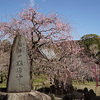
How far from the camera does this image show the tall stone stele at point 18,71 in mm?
5500

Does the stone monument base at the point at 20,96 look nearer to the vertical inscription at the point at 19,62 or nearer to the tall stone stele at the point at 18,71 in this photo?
the tall stone stele at the point at 18,71

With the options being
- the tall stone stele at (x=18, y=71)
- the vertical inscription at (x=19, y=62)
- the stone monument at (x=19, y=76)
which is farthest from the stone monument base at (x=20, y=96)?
the vertical inscription at (x=19, y=62)

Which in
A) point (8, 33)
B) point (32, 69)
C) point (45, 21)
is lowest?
point (32, 69)

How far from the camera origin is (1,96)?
5344 mm

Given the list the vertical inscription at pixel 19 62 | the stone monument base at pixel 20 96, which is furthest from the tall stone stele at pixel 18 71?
the stone monument base at pixel 20 96

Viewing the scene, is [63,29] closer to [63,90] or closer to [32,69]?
[32,69]

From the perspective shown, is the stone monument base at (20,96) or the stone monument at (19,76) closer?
the stone monument base at (20,96)

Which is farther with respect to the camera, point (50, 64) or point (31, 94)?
point (50, 64)

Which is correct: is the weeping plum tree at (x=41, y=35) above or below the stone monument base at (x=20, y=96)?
above

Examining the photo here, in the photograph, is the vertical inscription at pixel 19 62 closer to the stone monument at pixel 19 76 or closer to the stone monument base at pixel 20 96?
the stone monument at pixel 19 76

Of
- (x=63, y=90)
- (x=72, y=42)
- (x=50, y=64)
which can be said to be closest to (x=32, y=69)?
(x=50, y=64)

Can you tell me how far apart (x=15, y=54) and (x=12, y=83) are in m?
1.16

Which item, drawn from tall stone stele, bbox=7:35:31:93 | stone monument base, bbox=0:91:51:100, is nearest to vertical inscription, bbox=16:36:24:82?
tall stone stele, bbox=7:35:31:93

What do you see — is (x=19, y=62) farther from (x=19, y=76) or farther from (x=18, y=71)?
(x=19, y=76)
